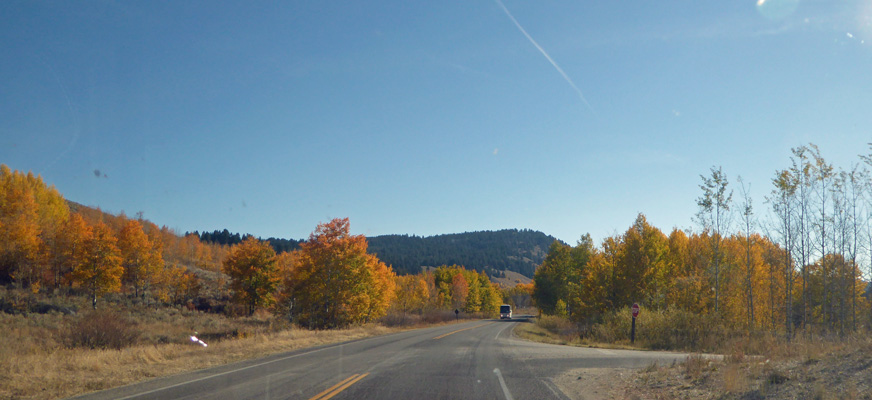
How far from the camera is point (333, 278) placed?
41500 mm

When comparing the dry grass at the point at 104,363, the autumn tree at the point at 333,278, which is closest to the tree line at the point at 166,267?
the autumn tree at the point at 333,278

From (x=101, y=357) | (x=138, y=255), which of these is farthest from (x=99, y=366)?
(x=138, y=255)

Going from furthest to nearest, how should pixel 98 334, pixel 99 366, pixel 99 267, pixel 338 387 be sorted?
pixel 99 267 < pixel 98 334 < pixel 99 366 < pixel 338 387

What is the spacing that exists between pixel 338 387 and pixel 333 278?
3205 cm

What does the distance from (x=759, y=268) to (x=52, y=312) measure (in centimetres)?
6894

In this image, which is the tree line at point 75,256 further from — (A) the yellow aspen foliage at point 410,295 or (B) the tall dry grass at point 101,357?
(A) the yellow aspen foliage at point 410,295

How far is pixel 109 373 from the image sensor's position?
12.5 m

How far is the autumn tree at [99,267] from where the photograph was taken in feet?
175

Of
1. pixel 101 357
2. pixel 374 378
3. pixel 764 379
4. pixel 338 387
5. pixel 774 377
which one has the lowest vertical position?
pixel 101 357

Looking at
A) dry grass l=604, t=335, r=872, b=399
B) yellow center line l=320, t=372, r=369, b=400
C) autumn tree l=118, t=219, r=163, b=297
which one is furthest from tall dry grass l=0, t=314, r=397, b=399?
autumn tree l=118, t=219, r=163, b=297

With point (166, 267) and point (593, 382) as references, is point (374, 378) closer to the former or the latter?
point (593, 382)

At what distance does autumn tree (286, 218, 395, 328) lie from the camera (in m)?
41.4

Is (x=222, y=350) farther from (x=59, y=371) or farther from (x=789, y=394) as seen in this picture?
(x=789, y=394)

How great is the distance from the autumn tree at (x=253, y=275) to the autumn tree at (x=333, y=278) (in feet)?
36.4
